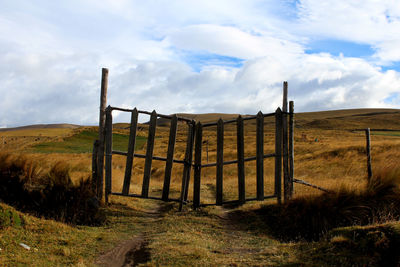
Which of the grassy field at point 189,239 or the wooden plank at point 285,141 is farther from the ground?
the wooden plank at point 285,141

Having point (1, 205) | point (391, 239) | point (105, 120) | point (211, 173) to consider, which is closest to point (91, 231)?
point (1, 205)

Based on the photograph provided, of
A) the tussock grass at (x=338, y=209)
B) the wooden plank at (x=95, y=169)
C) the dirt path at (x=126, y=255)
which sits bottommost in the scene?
the dirt path at (x=126, y=255)

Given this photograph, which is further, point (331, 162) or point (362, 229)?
point (331, 162)

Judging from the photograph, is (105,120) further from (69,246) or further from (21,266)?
(21,266)

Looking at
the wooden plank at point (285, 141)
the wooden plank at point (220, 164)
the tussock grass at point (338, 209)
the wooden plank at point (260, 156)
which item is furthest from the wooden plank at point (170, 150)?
the wooden plank at point (285, 141)

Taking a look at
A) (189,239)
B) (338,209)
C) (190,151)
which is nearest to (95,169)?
(190,151)

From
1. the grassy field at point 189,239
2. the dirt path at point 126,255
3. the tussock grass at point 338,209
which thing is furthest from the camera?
the tussock grass at point 338,209

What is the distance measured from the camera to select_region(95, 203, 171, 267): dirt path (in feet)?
18.1

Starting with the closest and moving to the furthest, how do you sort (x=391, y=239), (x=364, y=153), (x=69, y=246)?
1. (x=391, y=239)
2. (x=69, y=246)
3. (x=364, y=153)

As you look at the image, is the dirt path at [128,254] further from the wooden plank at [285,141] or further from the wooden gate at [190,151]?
the wooden plank at [285,141]

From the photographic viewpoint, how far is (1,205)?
6.66 meters

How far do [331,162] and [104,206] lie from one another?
12764mm

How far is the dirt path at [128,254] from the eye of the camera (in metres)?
5.51

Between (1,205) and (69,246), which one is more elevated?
(1,205)
